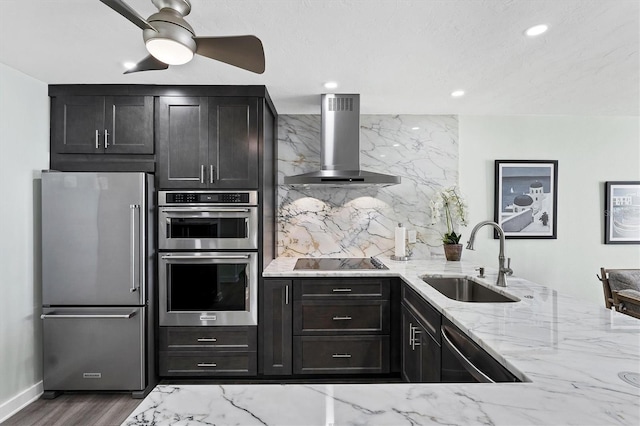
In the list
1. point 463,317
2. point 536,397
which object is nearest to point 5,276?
point 463,317

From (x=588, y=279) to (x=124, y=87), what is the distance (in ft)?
15.6

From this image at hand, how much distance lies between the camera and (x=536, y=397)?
91cm

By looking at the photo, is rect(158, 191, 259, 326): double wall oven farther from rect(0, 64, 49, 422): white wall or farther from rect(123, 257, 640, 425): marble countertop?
rect(123, 257, 640, 425): marble countertop

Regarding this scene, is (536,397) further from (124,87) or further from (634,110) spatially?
(634,110)

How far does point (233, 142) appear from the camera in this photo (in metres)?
2.90

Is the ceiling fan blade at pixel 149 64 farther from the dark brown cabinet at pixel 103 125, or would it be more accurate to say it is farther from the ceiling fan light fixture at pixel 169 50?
the dark brown cabinet at pixel 103 125

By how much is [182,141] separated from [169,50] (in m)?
1.45

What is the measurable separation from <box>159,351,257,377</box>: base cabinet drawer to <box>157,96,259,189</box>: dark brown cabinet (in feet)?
4.40

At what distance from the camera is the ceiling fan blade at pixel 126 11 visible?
4.17ft

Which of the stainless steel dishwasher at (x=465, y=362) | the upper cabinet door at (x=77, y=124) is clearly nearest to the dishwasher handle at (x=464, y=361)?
the stainless steel dishwasher at (x=465, y=362)

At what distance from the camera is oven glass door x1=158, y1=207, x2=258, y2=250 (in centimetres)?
285

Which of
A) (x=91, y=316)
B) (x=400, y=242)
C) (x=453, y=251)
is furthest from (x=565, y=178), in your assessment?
(x=91, y=316)

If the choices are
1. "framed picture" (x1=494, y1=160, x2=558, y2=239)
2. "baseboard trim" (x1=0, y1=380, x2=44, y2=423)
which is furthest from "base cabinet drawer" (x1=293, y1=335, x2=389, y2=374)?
"baseboard trim" (x1=0, y1=380, x2=44, y2=423)

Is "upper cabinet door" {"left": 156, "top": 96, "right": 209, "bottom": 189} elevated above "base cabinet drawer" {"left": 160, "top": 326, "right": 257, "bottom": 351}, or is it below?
above
